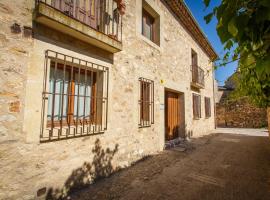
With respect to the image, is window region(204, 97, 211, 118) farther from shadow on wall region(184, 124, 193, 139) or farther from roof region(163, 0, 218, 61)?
shadow on wall region(184, 124, 193, 139)

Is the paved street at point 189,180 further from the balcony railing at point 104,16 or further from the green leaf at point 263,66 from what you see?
the balcony railing at point 104,16

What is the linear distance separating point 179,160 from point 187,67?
16.4 feet

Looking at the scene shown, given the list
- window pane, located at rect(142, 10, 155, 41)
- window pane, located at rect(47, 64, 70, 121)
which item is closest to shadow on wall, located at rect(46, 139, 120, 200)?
window pane, located at rect(47, 64, 70, 121)

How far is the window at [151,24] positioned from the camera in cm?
580

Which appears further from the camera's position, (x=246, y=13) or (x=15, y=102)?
(x=15, y=102)

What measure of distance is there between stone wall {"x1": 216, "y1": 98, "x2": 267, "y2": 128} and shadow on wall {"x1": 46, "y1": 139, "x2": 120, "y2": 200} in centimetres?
1488

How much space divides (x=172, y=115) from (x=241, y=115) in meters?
12.2

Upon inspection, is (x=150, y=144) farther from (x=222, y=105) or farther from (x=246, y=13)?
(x=222, y=105)

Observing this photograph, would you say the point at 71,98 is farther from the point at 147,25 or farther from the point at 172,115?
the point at 172,115

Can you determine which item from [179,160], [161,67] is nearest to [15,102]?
[179,160]

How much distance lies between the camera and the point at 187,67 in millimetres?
8180

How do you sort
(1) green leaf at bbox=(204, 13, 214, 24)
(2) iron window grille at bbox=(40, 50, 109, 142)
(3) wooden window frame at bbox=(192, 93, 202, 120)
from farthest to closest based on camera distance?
(3) wooden window frame at bbox=(192, 93, 202, 120), (2) iron window grille at bbox=(40, 50, 109, 142), (1) green leaf at bbox=(204, 13, 214, 24)

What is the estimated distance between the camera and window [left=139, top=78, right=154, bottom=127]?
510cm

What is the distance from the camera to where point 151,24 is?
6156 mm
